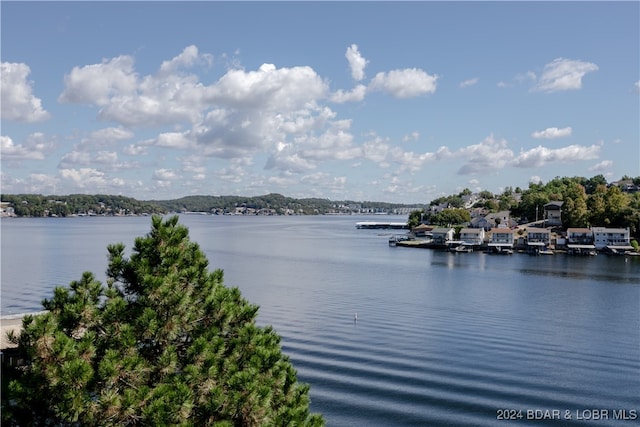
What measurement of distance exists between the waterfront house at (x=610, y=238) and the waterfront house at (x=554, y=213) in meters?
19.4

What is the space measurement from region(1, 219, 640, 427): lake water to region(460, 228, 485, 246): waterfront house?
112 feet

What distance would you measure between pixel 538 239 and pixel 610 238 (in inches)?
514

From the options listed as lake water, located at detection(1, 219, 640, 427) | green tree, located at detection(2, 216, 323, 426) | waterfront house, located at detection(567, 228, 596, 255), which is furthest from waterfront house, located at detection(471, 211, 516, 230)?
green tree, located at detection(2, 216, 323, 426)

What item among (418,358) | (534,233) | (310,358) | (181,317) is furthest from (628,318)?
(534,233)

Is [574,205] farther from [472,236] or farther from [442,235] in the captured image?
[442,235]

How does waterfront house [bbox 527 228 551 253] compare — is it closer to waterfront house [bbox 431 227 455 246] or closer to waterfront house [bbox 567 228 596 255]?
waterfront house [bbox 567 228 596 255]

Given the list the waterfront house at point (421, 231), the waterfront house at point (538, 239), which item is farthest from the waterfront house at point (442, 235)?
the waterfront house at point (421, 231)

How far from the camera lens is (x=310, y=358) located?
990 inches

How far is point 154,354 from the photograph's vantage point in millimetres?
8523

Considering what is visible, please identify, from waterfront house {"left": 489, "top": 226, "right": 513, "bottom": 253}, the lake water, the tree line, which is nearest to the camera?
the lake water

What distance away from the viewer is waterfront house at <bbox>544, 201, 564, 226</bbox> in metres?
116

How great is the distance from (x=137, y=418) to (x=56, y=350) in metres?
1.60

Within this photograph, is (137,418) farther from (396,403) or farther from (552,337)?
(552,337)

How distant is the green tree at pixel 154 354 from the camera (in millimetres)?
7359
